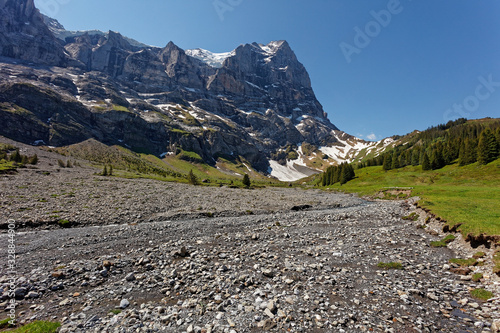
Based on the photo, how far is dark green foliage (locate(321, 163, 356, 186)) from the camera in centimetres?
12491

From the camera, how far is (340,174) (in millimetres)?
135750

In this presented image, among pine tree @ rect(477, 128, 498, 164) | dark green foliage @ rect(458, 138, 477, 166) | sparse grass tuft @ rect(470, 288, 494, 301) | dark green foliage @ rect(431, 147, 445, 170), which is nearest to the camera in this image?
sparse grass tuft @ rect(470, 288, 494, 301)

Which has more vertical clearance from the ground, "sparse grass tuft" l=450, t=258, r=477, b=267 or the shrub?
"sparse grass tuft" l=450, t=258, r=477, b=267

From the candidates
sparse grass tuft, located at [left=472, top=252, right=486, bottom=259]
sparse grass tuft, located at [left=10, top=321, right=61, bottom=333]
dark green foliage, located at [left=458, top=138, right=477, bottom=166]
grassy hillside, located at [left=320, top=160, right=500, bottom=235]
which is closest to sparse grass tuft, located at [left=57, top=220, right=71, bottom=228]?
sparse grass tuft, located at [left=10, top=321, right=61, bottom=333]

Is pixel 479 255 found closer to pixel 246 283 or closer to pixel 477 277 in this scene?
pixel 477 277

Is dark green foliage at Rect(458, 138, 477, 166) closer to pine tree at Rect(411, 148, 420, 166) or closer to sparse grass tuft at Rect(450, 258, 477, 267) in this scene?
pine tree at Rect(411, 148, 420, 166)

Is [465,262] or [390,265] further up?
[465,262]

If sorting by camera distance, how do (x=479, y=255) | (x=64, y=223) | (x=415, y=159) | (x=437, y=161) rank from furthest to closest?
(x=415, y=159) < (x=437, y=161) < (x=64, y=223) < (x=479, y=255)

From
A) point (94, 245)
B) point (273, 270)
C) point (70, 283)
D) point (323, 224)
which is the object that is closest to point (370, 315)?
point (273, 270)

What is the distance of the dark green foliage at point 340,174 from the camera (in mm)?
124906

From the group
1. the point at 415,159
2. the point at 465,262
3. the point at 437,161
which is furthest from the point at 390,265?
the point at 415,159

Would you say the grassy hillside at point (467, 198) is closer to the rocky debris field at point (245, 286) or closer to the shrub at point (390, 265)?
the rocky debris field at point (245, 286)

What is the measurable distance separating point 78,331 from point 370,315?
40.1ft

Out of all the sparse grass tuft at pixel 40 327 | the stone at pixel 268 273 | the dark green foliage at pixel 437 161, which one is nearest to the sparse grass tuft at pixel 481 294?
the stone at pixel 268 273
